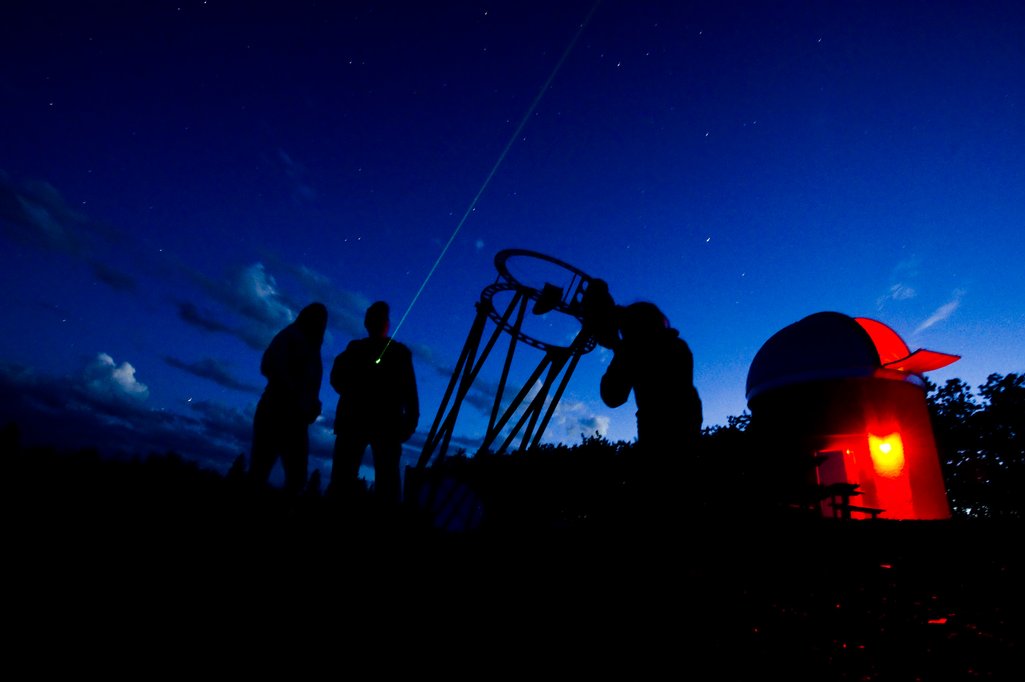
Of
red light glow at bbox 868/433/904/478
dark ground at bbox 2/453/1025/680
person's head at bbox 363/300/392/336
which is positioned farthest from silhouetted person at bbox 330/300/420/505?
red light glow at bbox 868/433/904/478

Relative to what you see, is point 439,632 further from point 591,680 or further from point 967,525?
point 967,525

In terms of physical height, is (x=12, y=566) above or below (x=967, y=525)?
below

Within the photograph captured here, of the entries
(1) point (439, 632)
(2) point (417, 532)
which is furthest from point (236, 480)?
(1) point (439, 632)

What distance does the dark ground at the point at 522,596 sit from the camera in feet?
6.69

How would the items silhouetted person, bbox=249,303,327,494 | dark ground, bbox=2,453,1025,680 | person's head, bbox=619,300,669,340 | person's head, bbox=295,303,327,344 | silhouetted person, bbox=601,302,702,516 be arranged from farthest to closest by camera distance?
person's head, bbox=295,303,327,344, silhouetted person, bbox=249,303,327,494, person's head, bbox=619,300,669,340, silhouetted person, bbox=601,302,702,516, dark ground, bbox=2,453,1025,680

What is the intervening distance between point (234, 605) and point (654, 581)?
224 cm

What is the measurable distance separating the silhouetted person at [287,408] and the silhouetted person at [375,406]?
13.3 inches

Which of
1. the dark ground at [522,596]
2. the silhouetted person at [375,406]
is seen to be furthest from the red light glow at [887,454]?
the silhouetted person at [375,406]

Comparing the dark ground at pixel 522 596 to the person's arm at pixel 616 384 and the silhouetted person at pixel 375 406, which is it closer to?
the person's arm at pixel 616 384

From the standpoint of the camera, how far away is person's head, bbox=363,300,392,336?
218 inches

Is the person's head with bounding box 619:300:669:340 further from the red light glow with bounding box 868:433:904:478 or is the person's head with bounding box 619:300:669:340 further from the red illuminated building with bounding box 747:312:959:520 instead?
the red light glow with bounding box 868:433:904:478

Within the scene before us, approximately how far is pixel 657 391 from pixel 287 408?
→ 3.80 meters

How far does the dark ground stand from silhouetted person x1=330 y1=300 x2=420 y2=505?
6.75 ft

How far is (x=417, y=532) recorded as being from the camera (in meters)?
3.65
